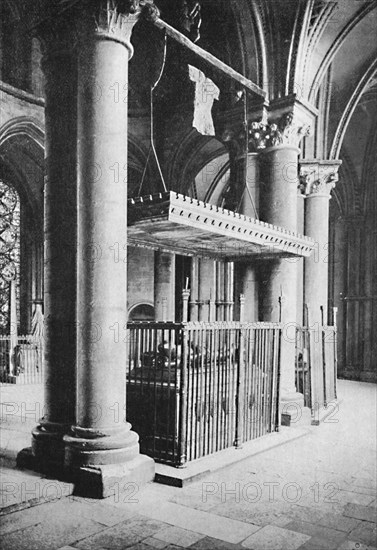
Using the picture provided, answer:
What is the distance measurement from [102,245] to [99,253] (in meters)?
Result: 0.08

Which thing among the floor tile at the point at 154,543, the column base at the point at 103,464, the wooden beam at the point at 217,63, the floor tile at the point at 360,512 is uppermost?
the wooden beam at the point at 217,63

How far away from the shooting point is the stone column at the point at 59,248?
16.0 feet

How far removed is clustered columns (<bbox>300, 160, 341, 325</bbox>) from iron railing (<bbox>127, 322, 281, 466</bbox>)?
4.68 m

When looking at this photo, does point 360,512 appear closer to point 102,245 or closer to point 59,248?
point 102,245

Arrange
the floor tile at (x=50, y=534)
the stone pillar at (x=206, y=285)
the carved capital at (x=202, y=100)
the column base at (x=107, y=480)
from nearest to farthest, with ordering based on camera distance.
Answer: the floor tile at (x=50, y=534) → the column base at (x=107, y=480) → the carved capital at (x=202, y=100) → the stone pillar at (x=206, y=285)

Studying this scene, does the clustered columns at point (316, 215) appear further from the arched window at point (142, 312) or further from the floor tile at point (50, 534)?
the arched window at point (142, 312)

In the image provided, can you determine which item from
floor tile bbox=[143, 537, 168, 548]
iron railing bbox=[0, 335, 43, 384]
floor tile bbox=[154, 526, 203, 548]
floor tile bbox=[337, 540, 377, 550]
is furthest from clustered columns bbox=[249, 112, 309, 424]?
iron railing bbox=[0, 335, 43, 384]

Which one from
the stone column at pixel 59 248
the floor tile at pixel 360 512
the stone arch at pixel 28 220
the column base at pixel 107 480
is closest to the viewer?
the floor tile at pixel 360 512

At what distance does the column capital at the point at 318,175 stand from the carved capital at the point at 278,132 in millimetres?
2147

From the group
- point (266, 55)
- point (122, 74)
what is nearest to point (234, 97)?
point (266, 55)

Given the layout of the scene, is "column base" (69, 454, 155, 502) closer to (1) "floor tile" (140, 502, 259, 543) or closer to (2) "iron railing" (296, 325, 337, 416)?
(1) "floor tile" (140, 502, 259, 543)

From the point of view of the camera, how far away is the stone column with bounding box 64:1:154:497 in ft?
15.5

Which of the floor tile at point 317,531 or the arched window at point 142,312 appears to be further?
the arched window at point 142,312

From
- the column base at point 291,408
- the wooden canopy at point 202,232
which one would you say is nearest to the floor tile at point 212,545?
the wooden canopy at point 202,232
